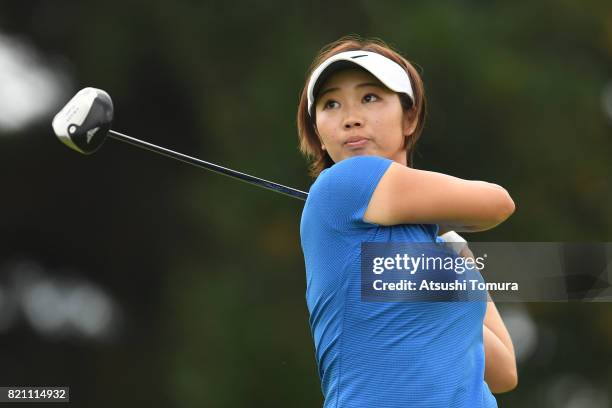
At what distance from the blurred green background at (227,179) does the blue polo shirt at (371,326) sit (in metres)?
5.94

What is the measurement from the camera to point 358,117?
271 cm

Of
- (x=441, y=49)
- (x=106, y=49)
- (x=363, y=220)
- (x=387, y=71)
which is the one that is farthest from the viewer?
(x=106, y=49)

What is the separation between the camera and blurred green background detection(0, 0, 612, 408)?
9023mm

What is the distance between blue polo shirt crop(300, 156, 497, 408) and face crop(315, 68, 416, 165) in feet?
0.51

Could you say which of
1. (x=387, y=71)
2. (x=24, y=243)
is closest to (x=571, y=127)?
(x=24, y=243)

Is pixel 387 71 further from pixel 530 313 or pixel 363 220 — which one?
pixel 530 313

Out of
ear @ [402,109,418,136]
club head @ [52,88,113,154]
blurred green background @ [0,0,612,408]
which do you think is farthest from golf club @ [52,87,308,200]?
blurred green background @ [0,0,612,408]

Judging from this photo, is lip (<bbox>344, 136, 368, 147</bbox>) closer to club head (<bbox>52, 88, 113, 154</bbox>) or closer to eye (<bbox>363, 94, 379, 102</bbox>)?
eye (<bbox>363, 94, 379, 102</bbox>)

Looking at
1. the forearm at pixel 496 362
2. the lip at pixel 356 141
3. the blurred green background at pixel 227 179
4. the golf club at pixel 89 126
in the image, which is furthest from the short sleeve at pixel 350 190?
the blurred green background at pixel 227 179

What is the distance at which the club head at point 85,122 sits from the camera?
10.6ft

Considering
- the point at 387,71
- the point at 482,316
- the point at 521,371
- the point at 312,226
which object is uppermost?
the point at 521,371

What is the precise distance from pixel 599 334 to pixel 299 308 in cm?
205

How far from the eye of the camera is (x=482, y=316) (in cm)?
259

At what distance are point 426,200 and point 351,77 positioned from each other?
1.19 ft
